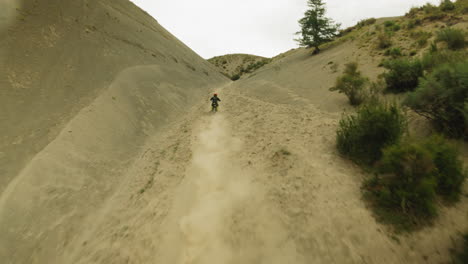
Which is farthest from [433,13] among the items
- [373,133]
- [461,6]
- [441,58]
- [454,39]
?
[373,133]

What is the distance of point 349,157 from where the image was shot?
454 centimetres

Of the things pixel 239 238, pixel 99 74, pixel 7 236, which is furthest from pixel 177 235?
pixel 99 74

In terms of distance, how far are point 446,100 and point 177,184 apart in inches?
278

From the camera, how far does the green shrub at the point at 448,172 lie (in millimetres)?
3012

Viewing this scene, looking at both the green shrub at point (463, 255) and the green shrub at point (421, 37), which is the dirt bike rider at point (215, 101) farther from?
the green shrub at point (421, 37)

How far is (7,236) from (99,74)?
9.55 m

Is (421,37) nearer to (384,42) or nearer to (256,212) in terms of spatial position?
(384,42)

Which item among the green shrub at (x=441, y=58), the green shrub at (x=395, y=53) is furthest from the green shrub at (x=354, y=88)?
the green shrub at (x=395, y=53)

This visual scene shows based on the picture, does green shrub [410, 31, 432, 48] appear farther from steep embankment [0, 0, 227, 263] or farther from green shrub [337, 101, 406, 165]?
steep embankment [0, 0, 227, 263]

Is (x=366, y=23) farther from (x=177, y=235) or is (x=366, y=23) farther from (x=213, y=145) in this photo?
(x=177, y=235)

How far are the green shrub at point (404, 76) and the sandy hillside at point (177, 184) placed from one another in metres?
1.70

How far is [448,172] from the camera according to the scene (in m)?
3.04

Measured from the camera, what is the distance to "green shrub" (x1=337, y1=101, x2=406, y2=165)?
402 cm

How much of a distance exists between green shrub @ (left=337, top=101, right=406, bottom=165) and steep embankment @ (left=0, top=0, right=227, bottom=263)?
22.9 ft
